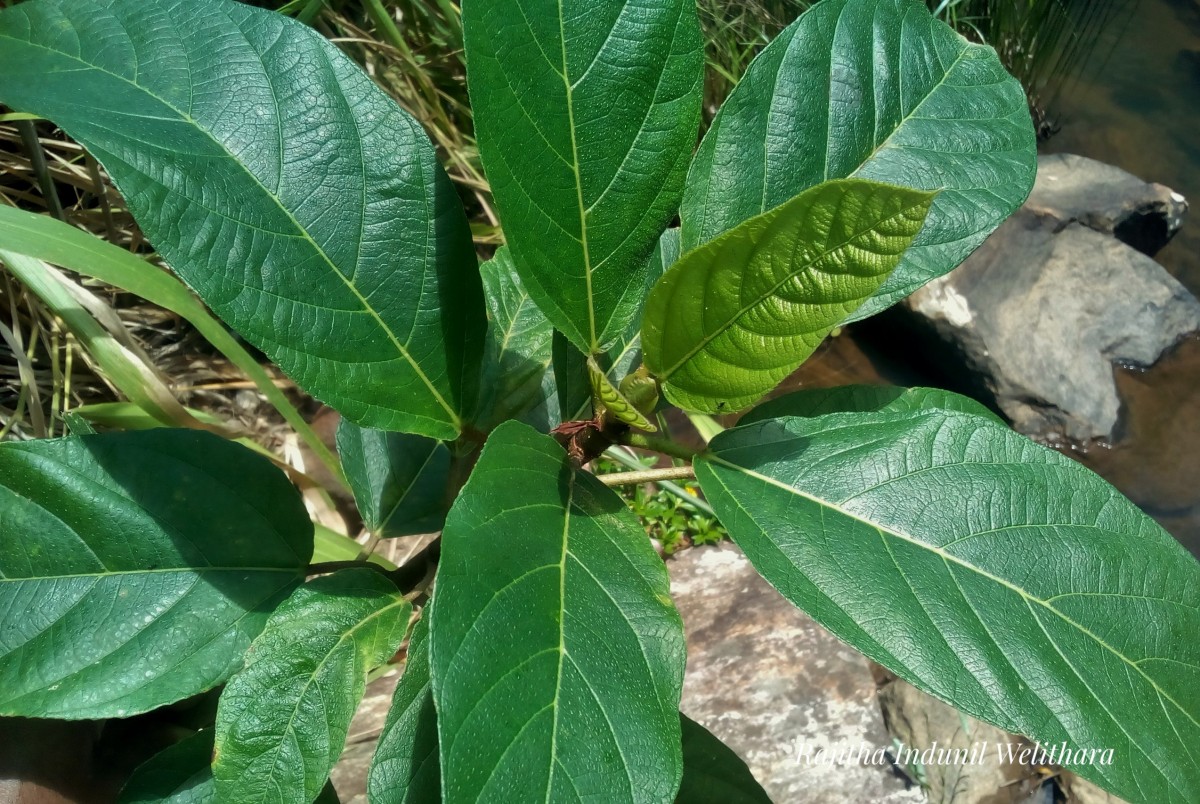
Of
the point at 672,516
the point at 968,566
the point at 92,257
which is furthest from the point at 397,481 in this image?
the point at 672,516

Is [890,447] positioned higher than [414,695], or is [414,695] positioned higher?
[890,447]

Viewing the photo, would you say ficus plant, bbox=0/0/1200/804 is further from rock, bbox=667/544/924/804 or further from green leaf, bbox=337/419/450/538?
rock, bbox=667/544/924/804

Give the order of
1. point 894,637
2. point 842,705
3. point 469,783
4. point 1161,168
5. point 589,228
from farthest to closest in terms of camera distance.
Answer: point 1161,168 < point 842,705 < point 589,228 < point 894,637 < point 469,783

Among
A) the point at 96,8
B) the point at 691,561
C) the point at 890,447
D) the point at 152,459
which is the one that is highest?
the point at 96,8

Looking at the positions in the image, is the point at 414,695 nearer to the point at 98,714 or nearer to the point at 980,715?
the point at 98,714

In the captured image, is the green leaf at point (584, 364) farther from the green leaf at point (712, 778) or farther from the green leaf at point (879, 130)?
the green leaf at point (712, 778)

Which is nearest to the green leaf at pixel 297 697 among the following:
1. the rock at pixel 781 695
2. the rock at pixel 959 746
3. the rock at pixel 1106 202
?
the rock at pixel 781 695

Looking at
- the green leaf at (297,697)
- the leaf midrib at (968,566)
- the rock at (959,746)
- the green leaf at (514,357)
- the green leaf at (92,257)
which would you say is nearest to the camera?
the leaf midrib at (968,566)

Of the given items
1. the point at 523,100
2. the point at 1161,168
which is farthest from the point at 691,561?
the point at 1161,168
